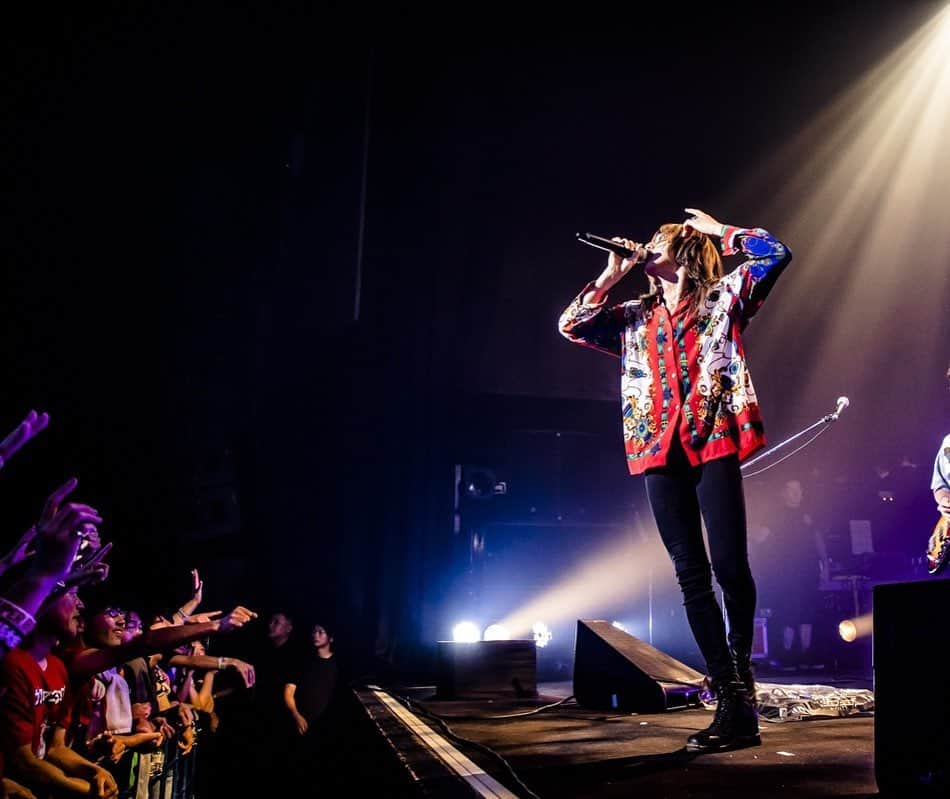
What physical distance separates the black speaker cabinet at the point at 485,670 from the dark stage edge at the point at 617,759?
1.06 metres

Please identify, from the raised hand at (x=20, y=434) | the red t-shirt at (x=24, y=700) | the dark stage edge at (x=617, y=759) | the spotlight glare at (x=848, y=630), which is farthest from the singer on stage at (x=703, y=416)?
the spotlight glare at (x=848, y=630)

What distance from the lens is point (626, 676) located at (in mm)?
2678

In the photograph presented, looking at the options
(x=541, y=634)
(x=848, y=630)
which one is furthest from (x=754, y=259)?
(x=848, y=630)

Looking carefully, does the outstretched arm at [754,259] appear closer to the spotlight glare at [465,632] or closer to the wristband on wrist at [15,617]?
the wristband on wrist at [15,617]

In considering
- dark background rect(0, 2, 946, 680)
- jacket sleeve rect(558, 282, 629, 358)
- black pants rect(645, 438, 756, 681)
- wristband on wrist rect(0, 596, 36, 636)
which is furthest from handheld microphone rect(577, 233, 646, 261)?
dark background rect(0, 2, 946, 680)

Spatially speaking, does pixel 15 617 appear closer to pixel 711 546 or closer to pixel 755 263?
pixel 711 546

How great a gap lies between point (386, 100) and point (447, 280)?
1700 mm

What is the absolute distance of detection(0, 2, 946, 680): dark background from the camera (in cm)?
449

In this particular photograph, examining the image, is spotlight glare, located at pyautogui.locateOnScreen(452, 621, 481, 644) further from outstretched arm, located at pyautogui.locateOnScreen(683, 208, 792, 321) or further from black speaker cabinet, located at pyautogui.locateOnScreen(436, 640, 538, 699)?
outstretched arm, located at pyautogui.locateOnScreen(683, 208, 792, 321)

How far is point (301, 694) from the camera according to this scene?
6777 millimetres

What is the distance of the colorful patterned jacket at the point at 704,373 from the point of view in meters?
1.80

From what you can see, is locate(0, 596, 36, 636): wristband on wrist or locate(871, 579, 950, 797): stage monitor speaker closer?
locate(871, 579, 950, 797): stage monitor speaker

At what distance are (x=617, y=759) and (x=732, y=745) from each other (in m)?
0.30

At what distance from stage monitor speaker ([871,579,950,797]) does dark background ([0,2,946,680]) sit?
3960 millimetres
